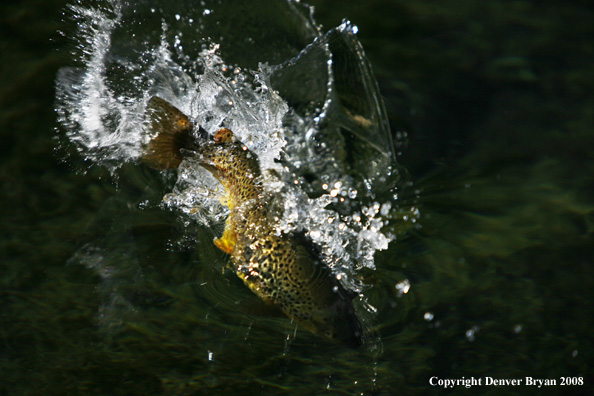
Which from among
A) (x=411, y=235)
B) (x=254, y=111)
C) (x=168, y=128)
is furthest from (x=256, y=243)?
(x=411, y=235)

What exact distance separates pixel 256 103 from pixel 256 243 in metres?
1.16

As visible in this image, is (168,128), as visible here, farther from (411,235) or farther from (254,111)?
(411,235)

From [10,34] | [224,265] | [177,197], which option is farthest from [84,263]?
[10,34]

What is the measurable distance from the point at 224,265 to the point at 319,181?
0.95 m

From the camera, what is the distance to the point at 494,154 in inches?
137

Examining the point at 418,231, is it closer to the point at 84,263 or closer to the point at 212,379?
the point at 212,379

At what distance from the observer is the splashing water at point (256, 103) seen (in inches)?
118

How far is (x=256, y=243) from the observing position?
8.36ft

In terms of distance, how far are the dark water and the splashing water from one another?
0.76ft

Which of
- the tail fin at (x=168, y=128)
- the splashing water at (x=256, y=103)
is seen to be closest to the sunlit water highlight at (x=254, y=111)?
the splashing water at (x=256, y=103)

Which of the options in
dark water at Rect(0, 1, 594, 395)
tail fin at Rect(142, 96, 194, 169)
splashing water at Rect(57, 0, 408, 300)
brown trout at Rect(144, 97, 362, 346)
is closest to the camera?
brown trout at Rect(144, 97, 362, 346)

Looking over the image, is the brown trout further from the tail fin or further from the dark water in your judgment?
the dark water

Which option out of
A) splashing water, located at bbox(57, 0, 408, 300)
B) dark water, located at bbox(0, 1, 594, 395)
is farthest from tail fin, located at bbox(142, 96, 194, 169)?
dark water, located at bbox(0, 1, 594, 395)

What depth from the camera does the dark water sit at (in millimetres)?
3107
